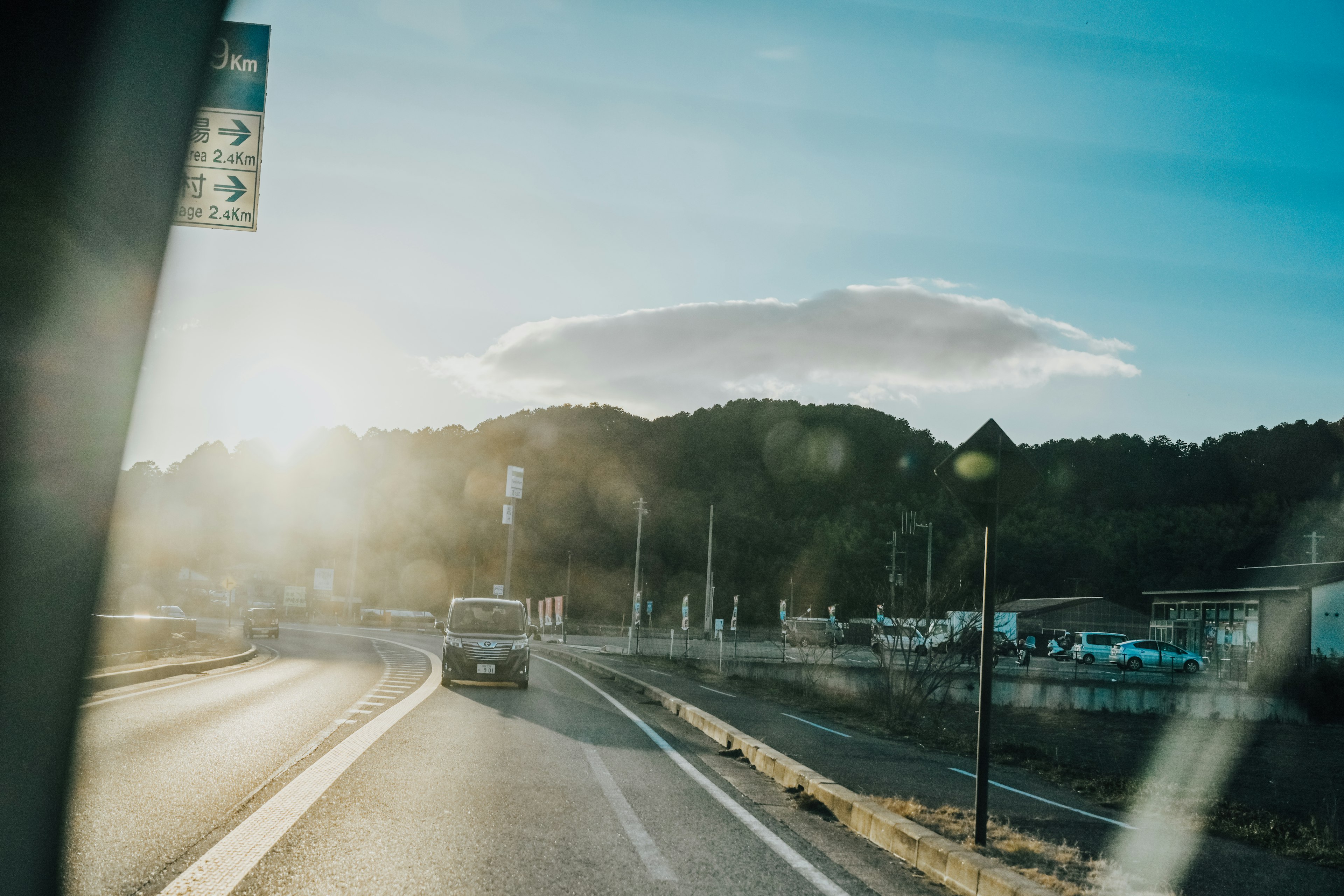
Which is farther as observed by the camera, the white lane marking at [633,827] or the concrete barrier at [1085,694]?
the concrete barrier at [1085,694]

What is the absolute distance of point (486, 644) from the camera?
1952cm

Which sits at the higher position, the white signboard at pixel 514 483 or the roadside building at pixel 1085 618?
the white signboard at pixel 514 483

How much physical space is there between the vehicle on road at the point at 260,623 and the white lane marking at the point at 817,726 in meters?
33.6

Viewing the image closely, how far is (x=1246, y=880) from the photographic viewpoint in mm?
6340

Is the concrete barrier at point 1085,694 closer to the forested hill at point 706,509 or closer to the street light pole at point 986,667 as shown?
the street light pole at point 986,667

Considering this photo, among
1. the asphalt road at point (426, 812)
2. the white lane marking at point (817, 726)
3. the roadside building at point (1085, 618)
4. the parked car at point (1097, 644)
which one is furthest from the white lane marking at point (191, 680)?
the roadside building at point (1085, 618)

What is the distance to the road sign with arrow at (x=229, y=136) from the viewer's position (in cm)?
986

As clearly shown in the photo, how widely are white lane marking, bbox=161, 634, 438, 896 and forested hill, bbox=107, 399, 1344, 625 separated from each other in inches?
3049

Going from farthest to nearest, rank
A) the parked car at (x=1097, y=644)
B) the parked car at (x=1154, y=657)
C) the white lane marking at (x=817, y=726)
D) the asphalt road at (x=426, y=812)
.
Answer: the parked car at (x=1097, y=644), the parked car at (x=1154, y=657), the white lane marking at (x=817, y=726), the asphalt road at (x=426, y=812)

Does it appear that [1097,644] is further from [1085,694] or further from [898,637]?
[898,637]

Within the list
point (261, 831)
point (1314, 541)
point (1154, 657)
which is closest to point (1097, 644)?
point (1154, 657)

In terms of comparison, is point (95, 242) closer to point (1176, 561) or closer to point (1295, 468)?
point (1176, 561)

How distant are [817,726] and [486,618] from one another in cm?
833

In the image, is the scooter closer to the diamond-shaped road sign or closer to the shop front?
the shop front
